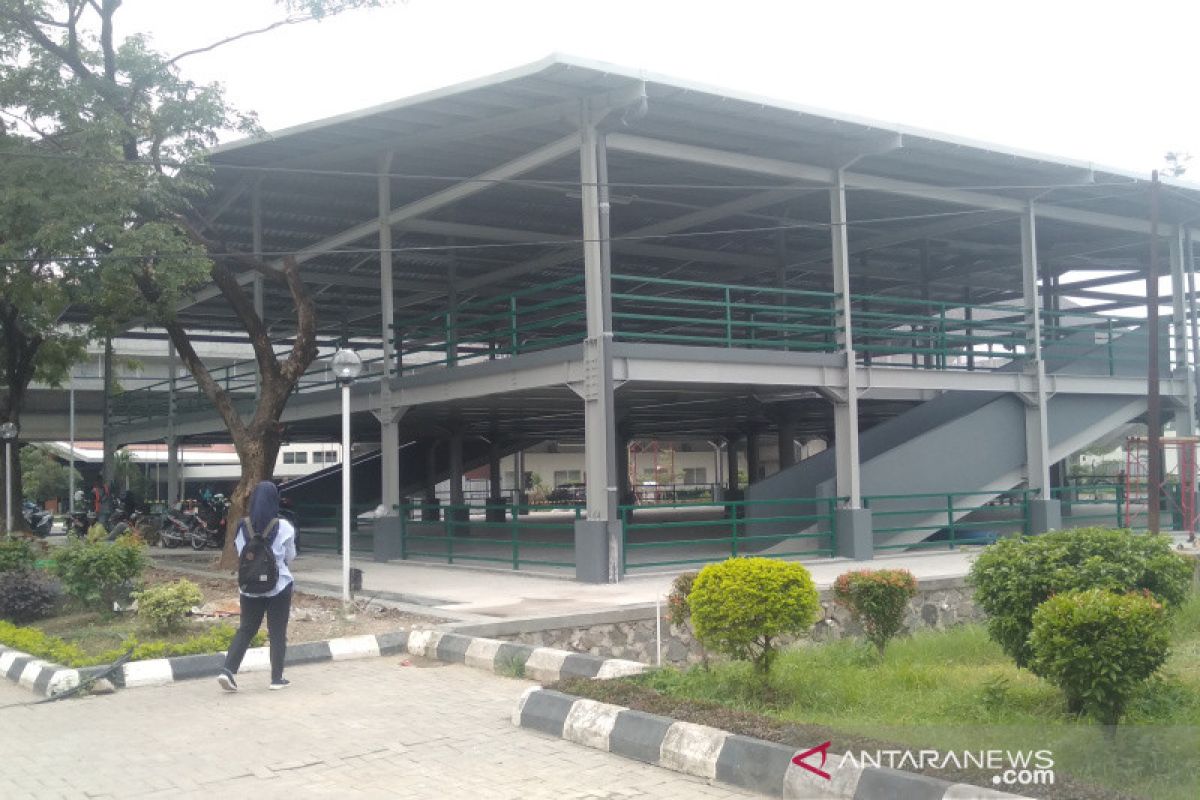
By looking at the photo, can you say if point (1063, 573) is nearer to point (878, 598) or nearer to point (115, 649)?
point (878, 598)

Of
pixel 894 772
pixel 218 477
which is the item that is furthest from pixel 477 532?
pixel 218 477

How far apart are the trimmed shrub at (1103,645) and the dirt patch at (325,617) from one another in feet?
21.5

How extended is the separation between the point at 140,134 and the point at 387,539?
7.43 meters

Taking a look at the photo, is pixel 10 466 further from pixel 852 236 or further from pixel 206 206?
pixel 852 236

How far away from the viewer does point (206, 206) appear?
20.6m

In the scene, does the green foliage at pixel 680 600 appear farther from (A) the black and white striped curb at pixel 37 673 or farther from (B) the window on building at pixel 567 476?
(B) the window on building at pixel 567 476

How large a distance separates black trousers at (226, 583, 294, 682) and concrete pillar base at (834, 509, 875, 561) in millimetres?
10523

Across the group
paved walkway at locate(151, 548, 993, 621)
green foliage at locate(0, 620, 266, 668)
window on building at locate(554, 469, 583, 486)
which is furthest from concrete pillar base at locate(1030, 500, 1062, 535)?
window on building at locate(554, 469, 583, 486)

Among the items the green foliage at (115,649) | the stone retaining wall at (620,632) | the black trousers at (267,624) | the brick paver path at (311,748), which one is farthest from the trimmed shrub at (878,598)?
the green foliage at (115,649)

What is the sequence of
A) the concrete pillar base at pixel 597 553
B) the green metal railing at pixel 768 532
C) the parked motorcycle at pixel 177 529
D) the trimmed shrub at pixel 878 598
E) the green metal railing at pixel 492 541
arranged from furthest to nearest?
the parked motorcycle at pixel 177 529, the green metal railing at pixel 768 532, the green metal railing at pixel 492 541, the concrete pillar base at pixel 597 553, the trimmed shrub at pixel 878 598

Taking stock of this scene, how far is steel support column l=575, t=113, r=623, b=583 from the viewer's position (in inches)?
574

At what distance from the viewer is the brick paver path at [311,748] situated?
5801 mm

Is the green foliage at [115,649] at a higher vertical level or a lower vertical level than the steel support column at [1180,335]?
lower

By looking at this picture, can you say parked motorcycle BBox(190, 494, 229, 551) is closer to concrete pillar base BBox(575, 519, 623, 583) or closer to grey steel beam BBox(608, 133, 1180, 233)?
concrete pillar base BBox(575, 519, 623, 583)
